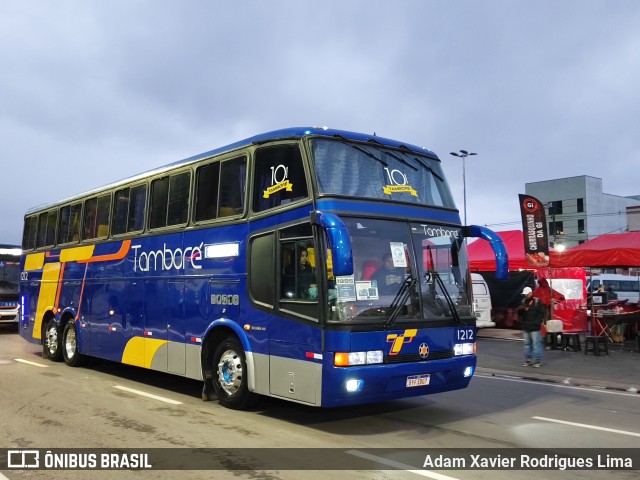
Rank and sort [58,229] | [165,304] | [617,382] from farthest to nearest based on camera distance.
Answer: [58,229]
[617,382]
[165,304]

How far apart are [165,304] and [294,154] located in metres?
3.87

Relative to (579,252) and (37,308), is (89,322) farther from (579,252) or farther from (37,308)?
(579,252)

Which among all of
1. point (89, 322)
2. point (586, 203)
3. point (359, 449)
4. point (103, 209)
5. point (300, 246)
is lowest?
point (359, 449)

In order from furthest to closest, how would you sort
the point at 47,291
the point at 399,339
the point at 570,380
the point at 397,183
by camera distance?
the point at 47,291
the point at 570,380
the point at 397,183
the point at 399,339

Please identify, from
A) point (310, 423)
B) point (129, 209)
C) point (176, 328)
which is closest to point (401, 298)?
point (310, 423)

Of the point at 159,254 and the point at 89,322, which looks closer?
the point at 159,254

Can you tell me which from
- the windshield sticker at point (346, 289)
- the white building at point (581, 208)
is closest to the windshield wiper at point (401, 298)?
the windshield sticker at point (346, 289)

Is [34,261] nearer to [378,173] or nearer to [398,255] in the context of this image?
[378,173]

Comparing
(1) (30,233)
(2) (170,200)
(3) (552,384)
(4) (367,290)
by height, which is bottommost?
(3) (552,384)

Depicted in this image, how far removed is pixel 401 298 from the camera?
7.05 metres

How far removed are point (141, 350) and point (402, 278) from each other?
5.47 metres

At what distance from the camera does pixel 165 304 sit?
9727 millimetres

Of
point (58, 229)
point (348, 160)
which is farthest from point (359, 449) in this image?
point (58, 229)

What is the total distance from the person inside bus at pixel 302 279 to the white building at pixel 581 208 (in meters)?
70.6
